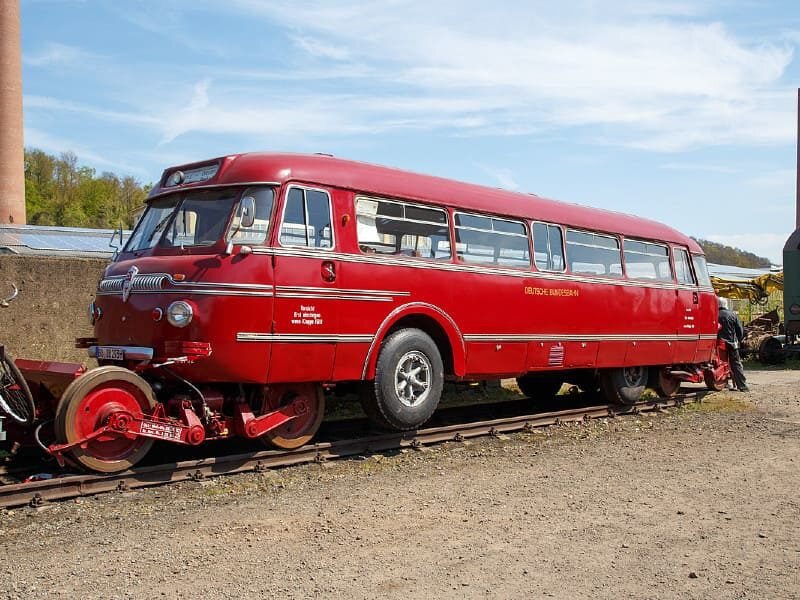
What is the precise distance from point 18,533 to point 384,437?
403 cm

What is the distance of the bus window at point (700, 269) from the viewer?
555 inches

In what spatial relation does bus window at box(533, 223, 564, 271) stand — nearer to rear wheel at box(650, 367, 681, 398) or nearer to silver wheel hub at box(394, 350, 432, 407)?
silver wheel hub at box(394, 350, 432, 407)

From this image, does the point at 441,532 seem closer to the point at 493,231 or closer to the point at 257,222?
the point at 257,222

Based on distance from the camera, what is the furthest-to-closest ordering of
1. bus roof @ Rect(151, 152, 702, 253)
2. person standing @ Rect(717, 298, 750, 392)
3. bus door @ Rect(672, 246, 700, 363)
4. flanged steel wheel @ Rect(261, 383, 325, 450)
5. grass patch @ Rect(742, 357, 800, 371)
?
grass patch @ Rect(742, 357, 800, 371) < person standing @ Rect(717, 298, 750, 392) < bus door @ Rect(672, 246, 700, 363) < flanged steel wheel @ Rect(261, 383, 325, 450) < bus roof @ Rect(151, 152, 702, 253)

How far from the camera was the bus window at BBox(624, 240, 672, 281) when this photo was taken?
12.5 metres

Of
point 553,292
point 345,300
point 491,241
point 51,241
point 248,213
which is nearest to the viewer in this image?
point 248,213

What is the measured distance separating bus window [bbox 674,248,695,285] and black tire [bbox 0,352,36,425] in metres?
9.96

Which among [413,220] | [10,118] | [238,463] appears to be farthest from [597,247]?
[10,118]

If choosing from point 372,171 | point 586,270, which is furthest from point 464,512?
point 586,270

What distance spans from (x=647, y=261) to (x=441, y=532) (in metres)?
8.12

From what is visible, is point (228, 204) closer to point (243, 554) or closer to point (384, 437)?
point (384, 437)

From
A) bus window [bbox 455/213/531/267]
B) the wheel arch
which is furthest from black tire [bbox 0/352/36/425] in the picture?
bus window [bbox 455/213/531/267]

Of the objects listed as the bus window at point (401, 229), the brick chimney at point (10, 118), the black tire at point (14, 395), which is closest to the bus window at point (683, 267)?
the bus window at point (401, 229)

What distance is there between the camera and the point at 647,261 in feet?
42.5
